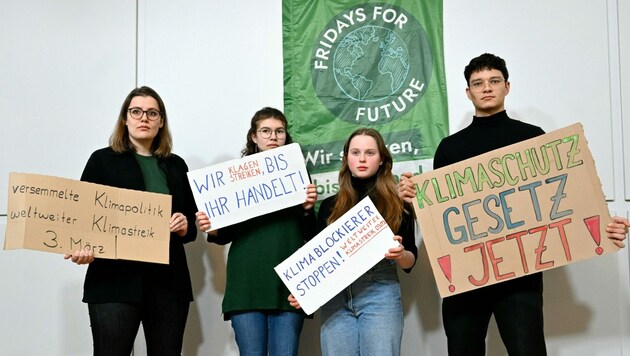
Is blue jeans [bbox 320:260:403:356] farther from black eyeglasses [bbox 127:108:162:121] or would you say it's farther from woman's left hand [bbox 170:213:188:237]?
black eyeglasses [bbox 127:108:162:121]

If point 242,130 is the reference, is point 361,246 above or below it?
below

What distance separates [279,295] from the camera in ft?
7.18

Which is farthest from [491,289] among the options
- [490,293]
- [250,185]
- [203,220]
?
[203,220]

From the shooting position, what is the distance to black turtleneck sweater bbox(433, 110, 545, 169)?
6.79ft

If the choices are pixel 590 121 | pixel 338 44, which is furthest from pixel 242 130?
pixel 590 121

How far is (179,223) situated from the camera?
7.14 ft

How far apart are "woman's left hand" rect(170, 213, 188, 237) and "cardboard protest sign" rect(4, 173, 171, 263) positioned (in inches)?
0.9

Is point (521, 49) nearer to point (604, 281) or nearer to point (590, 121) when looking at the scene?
point (590, 121)

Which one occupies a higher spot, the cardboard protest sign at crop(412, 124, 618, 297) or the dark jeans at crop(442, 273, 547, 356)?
the cardboard protest sign at crop(412, 124, 618, 297)

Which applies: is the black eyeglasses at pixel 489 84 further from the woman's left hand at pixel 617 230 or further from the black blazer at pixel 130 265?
the black blazer at pixel 130 265

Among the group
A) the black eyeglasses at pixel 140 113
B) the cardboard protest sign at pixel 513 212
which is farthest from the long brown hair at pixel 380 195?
the black eyeglasses at pixel 140 113

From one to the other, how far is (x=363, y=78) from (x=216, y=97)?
0.75 meters

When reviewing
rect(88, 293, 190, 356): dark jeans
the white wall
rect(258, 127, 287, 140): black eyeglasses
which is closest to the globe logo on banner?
the white wall

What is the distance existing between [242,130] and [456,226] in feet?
4.27
